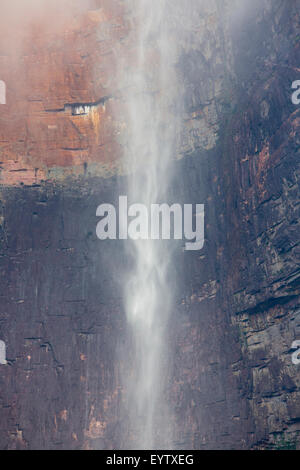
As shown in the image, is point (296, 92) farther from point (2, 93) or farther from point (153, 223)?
point (2, 93)

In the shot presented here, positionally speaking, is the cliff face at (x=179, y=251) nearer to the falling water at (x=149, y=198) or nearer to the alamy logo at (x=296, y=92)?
the alamy logo at (x=296, y=92)

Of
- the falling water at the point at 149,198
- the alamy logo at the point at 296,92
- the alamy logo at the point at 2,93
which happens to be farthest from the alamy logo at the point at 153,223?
the alamy logo at the point at 2,93

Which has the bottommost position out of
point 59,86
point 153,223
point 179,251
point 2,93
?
point 179,251

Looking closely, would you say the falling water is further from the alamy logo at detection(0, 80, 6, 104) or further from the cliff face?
the alamy logo at detection(0, 80, 6, 104)

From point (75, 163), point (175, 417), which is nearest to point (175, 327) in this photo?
point (175, 417)

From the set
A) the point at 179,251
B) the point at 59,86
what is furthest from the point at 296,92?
the point at 59,86

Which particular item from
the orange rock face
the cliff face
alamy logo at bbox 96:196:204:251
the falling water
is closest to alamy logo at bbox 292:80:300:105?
the cliff face
